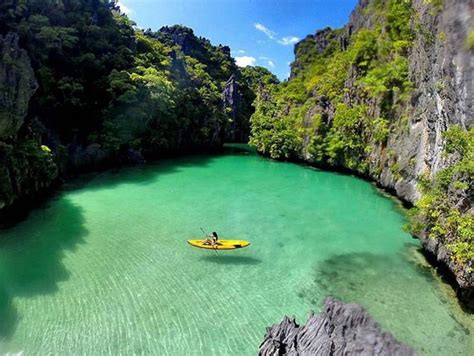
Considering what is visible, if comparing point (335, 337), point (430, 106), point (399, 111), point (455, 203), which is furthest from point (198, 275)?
point (399, 111)

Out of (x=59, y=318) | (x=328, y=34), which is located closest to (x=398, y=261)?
(x=59, y=318)

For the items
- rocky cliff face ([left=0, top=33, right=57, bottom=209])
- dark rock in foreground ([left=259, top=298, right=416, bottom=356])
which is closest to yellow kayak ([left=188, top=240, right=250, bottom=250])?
dark rock in foreground ([left=259, top=298, right=416, bottom=356])

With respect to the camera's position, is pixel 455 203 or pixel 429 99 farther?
pixel 429 99

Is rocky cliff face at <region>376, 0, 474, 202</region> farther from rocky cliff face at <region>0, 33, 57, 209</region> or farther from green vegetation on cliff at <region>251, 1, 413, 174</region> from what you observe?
rocky cliff face at <region>0, 33, 57, 209</region>

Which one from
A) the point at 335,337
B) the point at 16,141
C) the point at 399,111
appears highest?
the point at 399,111

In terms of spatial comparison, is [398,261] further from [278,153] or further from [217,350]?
[278,153]

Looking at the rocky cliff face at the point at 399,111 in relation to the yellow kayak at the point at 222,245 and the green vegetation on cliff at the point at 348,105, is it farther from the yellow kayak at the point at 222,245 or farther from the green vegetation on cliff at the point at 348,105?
the yellow kayak at the point at 222,245

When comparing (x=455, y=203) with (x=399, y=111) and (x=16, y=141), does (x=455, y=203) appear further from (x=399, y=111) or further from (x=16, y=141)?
(x=16, y=141)
